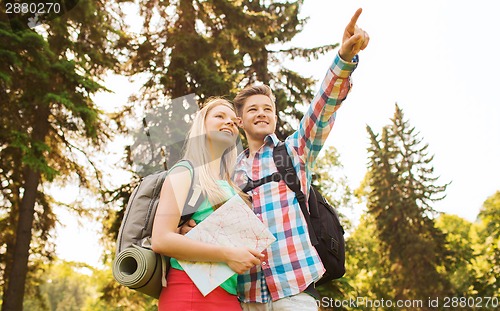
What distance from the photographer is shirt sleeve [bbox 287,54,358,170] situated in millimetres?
2635

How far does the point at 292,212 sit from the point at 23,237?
9974mm

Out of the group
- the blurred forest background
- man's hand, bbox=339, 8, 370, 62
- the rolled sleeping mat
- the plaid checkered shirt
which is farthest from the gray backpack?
the blurred forest background

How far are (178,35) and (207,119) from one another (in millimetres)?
8757

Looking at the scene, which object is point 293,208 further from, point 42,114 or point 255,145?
point 42,114

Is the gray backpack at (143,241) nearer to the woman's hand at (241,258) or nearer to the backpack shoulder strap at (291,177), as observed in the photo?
the woman's hand at (241,258)

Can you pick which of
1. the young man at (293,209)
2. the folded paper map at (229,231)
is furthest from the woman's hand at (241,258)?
the young man at (293,209)

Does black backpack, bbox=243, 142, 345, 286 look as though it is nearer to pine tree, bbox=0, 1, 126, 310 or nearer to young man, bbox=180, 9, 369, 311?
young man, bbox=180, 9, 369, 311

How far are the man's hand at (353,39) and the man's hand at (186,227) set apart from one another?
1231mm

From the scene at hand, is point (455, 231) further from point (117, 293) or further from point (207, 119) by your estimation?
point (207, 119)

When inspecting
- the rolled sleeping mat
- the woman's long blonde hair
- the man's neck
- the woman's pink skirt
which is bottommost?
the woman's pink skirt

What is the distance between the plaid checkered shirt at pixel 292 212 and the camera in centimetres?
255

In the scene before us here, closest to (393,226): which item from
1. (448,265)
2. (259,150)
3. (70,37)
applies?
(448,265)

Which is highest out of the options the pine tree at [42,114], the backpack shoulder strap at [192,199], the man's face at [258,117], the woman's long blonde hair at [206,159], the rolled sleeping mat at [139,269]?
the pine tree at [42,114]

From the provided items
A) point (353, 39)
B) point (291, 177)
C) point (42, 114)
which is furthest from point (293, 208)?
point (42, 114)
